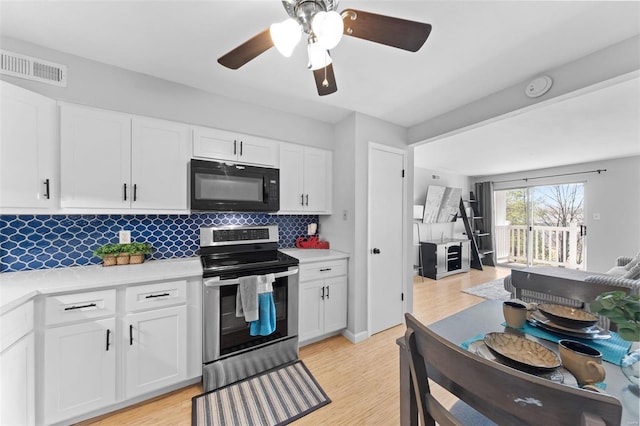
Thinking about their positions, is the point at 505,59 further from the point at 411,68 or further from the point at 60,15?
the point at 60,15

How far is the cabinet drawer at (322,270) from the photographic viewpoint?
2396 mm

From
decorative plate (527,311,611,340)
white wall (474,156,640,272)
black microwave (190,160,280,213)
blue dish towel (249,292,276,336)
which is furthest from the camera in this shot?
white wall (474,156,640,272)

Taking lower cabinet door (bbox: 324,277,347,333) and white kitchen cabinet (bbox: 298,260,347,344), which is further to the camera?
lower cabinet door (bbox: 324,277,347,333)

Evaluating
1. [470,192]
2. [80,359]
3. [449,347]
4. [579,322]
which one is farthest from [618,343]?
[470,192]

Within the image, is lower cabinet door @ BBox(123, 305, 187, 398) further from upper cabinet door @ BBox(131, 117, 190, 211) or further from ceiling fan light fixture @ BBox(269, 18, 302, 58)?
ceiling fan light fixture @ BBox(269, 18, 302, 58)

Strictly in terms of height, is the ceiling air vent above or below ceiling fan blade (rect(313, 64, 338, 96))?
above

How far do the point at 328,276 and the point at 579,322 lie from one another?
182cm

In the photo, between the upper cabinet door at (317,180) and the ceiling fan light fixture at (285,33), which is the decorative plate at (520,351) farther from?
the upper cabinet door at (317,180)

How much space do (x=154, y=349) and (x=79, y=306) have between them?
55 centimetres

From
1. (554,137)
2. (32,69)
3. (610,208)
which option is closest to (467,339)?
(32,69)

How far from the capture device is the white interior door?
2773 millimetres

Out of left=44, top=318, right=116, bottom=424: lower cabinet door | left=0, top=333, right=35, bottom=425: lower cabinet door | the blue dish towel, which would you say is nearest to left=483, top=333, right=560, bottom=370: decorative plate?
the blue dish towel

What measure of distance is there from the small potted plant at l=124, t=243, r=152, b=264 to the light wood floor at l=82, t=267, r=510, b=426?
1.06m

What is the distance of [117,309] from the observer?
1.63m
